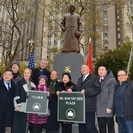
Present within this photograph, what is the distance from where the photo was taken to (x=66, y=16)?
7184mm

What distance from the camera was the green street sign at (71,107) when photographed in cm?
371

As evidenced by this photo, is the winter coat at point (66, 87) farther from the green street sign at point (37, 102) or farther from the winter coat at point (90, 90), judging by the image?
the green street sign at point (37, 102)

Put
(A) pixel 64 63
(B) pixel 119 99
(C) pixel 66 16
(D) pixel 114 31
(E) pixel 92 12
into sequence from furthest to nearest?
1. (D) pixel 114 31
2. (E) pixel 92 12
3. (C) pixel 66 16
4. (A) pixel 64 63
5. (B) pixel 119 99

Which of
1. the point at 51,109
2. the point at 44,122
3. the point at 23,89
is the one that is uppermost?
the point at 23,89

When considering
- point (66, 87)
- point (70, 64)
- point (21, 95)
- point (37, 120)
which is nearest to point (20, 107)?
point (21, 95)

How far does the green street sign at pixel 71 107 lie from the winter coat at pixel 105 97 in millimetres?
411

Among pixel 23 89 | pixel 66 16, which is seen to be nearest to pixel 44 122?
pixel 23 89

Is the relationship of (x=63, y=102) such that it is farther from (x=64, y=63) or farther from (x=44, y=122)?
(x=64, y=63)

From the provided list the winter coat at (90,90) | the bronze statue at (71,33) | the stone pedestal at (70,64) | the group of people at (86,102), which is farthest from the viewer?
the bronze statue at (71,33)

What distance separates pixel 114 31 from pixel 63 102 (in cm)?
5180

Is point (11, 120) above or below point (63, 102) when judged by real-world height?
below

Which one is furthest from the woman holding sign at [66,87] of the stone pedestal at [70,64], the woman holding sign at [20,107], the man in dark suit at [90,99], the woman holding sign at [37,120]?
the stone pedestal at [70,64]

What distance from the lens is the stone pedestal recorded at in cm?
601

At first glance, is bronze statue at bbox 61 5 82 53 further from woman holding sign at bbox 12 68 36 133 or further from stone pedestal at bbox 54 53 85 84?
woman holding sign at bbox 12 68 36 133
